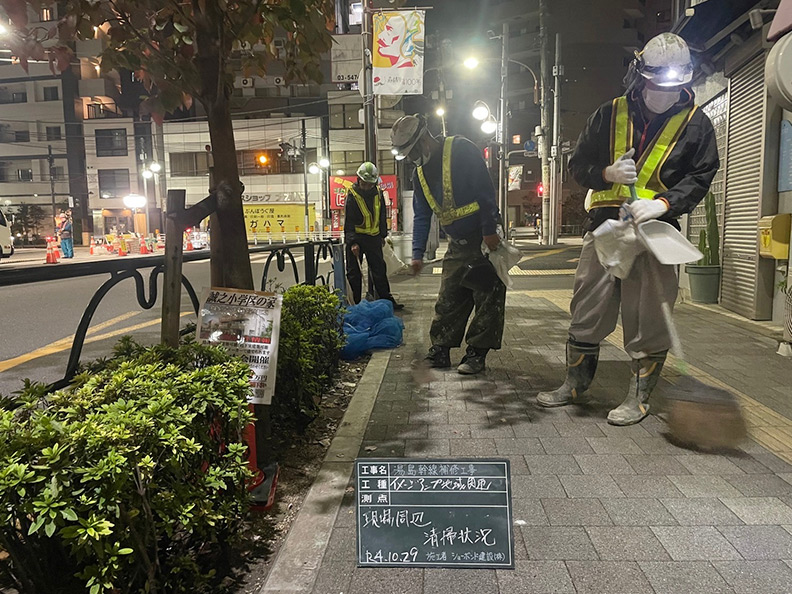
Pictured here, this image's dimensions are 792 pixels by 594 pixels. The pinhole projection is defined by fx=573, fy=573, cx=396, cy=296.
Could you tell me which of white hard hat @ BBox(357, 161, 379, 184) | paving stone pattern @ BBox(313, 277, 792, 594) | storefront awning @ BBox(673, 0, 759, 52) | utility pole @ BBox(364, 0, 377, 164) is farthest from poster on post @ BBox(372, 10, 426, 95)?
paving stone pattern @ BBox(313, 277, 792, 594)

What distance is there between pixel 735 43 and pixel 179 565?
9082mm

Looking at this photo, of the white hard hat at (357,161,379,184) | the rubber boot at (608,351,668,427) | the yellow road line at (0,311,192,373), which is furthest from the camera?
the white hard hat at (357,161,379,184)

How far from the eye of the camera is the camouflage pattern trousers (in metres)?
4.98

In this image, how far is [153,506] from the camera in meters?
1.86

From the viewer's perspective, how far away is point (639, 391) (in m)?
3.89

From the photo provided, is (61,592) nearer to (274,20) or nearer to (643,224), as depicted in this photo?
(274,20)

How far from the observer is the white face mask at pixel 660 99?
3518mm

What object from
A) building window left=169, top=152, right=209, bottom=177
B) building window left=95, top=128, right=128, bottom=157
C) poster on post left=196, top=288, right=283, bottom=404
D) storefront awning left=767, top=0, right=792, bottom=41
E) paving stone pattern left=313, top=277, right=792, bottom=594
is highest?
building window left=95, top=128, right=128, bottom=157

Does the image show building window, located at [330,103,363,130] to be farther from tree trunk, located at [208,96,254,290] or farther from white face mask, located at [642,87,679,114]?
tree trunk, located at [208,96,254,290]

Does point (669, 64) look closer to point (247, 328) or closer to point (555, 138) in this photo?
point (247, 328)

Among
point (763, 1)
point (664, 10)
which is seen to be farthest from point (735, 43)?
point (664, 10)

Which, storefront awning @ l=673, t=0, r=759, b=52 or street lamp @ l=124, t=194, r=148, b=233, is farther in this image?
street lamp @ l=124, t=194, r=148, b=233

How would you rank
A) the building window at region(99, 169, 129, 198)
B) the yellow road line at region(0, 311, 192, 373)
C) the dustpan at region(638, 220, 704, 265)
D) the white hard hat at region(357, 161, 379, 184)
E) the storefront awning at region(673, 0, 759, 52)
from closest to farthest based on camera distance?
the dustpan at region(638, 220, 704, 265)
the yellow road line at region(0, 311, 192, 373)
the storefront awning at region(673, 0, 759, 52)
the white hard hat at region(357, 161, 379, 184)
the building window at region(99, 169, 129, 198)

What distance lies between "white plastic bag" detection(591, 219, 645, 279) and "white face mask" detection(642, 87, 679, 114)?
766 millimetres
